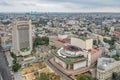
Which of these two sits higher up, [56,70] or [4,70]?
[4,70]

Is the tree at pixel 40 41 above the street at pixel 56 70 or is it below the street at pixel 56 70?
above

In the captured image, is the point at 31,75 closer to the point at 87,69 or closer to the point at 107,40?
the point at 87,69

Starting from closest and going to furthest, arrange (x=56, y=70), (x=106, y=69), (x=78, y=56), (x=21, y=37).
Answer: (x=106, y=69) < (x=56, y=70) < (x=78, y=56) < (x=21, y=37)

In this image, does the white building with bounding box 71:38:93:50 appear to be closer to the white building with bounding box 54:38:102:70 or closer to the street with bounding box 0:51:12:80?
the white building with bounding box 54:38:102:70

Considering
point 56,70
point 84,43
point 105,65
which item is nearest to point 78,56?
point 84,43

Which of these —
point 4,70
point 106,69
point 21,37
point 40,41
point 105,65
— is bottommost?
point 4,70

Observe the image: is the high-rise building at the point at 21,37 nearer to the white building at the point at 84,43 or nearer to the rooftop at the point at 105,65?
the white building at the point at 84,43

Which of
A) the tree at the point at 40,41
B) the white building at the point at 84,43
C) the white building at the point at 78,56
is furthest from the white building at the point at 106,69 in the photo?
the tree at the point at 40,41

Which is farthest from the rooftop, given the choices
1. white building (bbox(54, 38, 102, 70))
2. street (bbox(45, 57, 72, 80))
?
street (bbox(45, 57, 72, 80))

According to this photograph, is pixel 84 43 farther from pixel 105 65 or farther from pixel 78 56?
pixel 105 65
